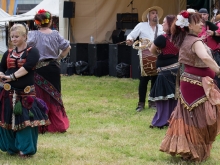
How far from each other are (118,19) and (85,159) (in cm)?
1135

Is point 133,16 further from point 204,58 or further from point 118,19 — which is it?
point 204,58

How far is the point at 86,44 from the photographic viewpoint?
49.6 ft

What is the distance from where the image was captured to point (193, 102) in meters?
5.35

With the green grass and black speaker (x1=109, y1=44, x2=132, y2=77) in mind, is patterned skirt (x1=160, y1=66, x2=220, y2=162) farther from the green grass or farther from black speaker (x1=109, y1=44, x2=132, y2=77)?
black speaker (x1=109, y1=44, x2=132, y2=77)

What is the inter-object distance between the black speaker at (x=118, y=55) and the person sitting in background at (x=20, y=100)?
8.62 meters

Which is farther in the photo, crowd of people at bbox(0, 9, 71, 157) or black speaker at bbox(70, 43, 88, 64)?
black speaker at bbox(70, 43, 88, 64)

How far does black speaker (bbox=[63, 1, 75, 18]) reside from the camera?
14570 millimetres

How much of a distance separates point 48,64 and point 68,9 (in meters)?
7.75

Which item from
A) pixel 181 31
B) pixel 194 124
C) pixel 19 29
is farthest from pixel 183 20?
pixel 19 29

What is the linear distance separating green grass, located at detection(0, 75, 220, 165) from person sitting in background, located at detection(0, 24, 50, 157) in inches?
8.7

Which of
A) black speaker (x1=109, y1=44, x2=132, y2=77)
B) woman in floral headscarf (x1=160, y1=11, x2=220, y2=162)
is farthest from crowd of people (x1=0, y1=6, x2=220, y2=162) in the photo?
black speaker (x1=109, y1=44, x2=132, y2=77)

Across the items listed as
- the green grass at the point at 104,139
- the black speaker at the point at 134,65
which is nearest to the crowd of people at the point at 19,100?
the green grass at the point at 104,139

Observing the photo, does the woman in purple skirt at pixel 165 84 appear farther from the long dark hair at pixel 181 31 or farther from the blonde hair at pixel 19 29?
the blonde hair at pixel 19 29

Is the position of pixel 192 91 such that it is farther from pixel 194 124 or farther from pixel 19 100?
pixel 19 100
